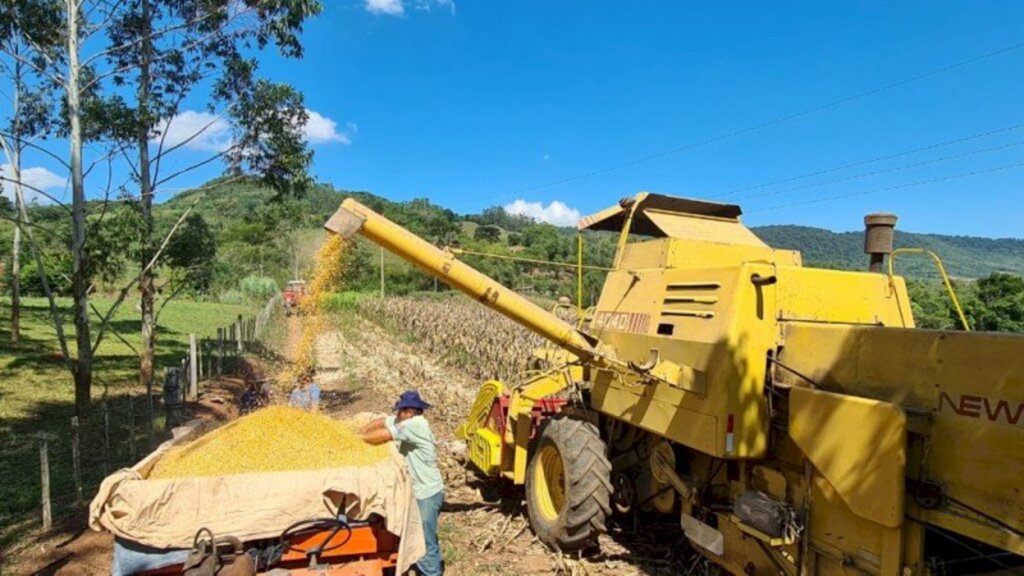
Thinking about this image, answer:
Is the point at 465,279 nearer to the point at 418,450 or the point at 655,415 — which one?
the point at 418,450

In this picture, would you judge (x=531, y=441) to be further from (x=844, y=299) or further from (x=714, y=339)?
(x=844, y=299)

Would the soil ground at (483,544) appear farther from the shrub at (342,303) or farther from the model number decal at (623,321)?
the shrub at (342,303)

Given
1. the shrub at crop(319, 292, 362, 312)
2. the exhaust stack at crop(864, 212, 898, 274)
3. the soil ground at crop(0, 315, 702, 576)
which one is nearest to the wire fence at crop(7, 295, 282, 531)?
the soil ground at crop(0, 315, 702, 576)

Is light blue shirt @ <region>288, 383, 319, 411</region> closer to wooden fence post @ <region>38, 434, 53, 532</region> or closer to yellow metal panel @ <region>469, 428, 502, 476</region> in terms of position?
yellow metal panel @ <region>469, 428, 502, 476</region>

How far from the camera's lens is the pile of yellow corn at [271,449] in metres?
4.40

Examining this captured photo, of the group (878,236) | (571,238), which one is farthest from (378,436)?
(571,238)

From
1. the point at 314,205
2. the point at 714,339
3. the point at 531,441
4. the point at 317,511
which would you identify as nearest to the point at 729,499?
the point at 714,339

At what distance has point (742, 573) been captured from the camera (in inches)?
175

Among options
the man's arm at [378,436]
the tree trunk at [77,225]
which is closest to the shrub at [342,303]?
the tree trunk at [77,225]

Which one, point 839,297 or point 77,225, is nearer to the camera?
point 839,297

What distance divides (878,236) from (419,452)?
3.93 meters

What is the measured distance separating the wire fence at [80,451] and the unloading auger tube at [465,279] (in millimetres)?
3843

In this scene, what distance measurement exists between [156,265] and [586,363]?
10858mm

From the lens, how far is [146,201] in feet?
40.9
